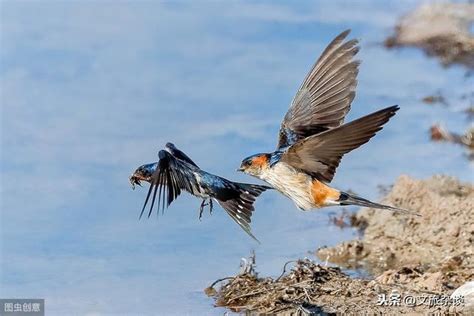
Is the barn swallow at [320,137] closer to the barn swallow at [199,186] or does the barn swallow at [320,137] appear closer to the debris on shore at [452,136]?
the barn swallow at [199,186]

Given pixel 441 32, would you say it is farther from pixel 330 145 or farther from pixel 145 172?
pixel 330 145

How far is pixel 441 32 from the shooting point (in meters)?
14.6

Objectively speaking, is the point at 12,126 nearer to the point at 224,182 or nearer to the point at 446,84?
the point at 224,182

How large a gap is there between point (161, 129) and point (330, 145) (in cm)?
442

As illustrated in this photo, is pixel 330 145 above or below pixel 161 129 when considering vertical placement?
below

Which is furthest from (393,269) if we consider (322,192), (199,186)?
(199,186)

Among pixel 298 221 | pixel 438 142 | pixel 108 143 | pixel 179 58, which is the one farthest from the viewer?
pixel 179 58

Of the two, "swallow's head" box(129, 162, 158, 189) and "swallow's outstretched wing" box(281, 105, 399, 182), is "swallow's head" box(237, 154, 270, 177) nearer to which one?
"swallow's outstretched wing" box(281, 105, 399, 182)

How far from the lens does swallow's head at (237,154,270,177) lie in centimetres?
689

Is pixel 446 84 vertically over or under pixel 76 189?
over

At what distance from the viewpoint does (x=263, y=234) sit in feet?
28.6

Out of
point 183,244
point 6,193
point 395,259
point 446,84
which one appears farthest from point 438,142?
point 6,193

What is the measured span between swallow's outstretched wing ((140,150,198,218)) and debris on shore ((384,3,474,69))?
7800 millimetres

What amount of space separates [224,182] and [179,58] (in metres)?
6.34
